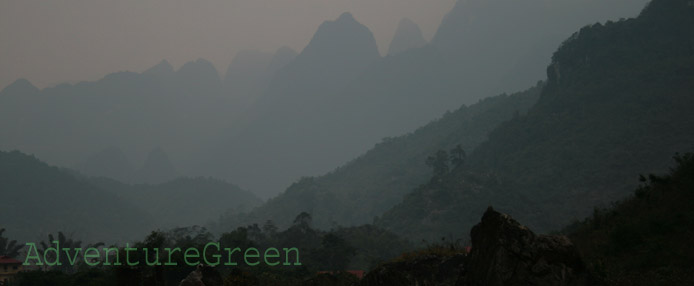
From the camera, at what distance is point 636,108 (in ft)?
255

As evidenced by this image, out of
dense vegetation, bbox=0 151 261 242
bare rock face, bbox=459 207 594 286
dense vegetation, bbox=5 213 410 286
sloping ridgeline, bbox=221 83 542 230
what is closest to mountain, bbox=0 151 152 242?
dense vegetation, bbox=0 151 261 242

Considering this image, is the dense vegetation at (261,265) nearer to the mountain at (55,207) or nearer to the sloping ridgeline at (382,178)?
the sloping ridgeline at (382,178)

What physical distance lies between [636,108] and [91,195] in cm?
16249

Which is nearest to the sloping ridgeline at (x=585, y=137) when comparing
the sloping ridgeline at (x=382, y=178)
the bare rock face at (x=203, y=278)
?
the sloping ridgeline at (x=382, y=178)

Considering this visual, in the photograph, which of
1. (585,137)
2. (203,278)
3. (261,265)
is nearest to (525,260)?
(203,278)

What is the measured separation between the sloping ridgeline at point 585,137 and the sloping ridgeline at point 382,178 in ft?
79.4

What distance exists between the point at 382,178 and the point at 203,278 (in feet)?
410

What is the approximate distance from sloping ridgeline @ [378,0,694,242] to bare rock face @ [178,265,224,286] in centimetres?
5920

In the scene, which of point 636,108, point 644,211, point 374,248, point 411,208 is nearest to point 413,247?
point 374,248

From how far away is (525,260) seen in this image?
889 cm

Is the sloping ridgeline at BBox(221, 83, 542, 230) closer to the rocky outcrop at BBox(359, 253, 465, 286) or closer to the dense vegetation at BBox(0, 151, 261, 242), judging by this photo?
the dense vegetation at BBox(0, 151, 261, 242)

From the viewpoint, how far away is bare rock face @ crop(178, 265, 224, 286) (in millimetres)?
12289

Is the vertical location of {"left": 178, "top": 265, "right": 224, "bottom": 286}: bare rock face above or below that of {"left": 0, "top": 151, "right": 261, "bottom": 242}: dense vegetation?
below

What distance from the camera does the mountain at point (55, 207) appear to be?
138m
